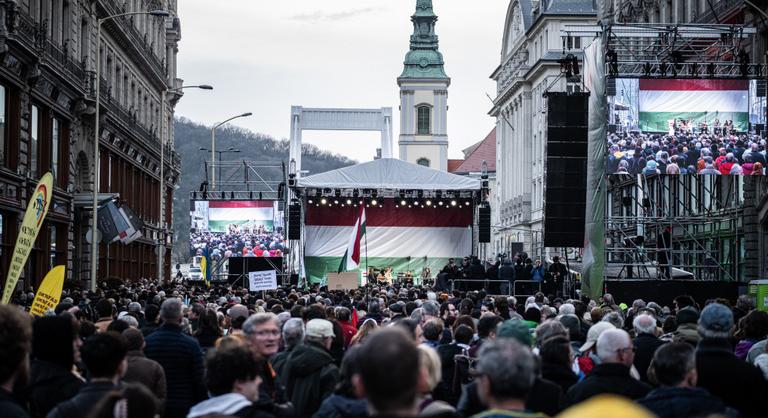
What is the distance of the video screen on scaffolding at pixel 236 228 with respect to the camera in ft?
197

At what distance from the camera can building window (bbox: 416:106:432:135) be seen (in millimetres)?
136125

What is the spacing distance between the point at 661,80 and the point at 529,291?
681cm

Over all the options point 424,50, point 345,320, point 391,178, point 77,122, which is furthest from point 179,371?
point 424,50

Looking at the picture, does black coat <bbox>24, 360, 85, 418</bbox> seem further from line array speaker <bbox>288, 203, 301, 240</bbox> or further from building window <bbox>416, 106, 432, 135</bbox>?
building window <bbox>416, 106, 432, 135</bbox>

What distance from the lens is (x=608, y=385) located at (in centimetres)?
779

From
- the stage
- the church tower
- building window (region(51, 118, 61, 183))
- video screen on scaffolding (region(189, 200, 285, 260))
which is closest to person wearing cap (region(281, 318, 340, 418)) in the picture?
the stage

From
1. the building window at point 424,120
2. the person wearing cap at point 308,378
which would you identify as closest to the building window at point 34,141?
the person wearing cap at point 308,378

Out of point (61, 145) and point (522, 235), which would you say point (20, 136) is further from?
point (522, 235)

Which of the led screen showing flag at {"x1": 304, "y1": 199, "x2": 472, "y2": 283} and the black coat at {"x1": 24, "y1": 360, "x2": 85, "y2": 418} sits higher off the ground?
the led screen showing flag at {"x1": 304, "y1": 199, "x2": 472, "y2": 283}

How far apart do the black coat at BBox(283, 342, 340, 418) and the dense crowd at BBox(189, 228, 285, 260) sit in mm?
50302

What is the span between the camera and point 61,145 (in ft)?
126

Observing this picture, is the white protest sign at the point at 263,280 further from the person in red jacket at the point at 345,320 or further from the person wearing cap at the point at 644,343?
the person wearing cap at the point at 644,343

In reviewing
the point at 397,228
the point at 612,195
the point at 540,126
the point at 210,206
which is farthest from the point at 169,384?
the point at 540,126

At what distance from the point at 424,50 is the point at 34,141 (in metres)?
107
